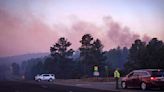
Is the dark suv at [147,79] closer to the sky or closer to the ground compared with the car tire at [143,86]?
closer to the sky

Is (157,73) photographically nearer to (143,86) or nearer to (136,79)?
(143,86)

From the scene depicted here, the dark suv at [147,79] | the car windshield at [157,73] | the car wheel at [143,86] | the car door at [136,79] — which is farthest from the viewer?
the car door at [136,79]

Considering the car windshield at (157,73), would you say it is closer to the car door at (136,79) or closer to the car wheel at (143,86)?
the car wheel at (143,86)

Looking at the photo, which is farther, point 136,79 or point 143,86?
point 136,79

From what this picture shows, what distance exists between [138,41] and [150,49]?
42.6 m

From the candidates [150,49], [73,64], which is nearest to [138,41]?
[73,64]

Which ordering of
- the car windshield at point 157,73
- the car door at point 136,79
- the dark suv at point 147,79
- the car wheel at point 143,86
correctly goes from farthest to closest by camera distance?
the car door at point 136,79, the car wheel at point 143,86, the car windshield at point 157,73, the dark suv at point 147,79

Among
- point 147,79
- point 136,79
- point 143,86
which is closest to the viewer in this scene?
point 147,79

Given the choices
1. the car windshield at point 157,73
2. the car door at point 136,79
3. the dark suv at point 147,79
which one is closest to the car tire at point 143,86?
the dark suv at point 147,79

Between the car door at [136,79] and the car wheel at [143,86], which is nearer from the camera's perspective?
the car wheel at [143,86]

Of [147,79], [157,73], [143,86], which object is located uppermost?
[157,73]

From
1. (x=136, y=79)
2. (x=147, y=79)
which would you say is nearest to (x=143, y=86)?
(x=147, y=79)

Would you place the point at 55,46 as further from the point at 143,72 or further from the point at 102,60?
the point at 143,72

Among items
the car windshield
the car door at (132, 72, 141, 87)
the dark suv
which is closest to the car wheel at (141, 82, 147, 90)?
the dark suv
